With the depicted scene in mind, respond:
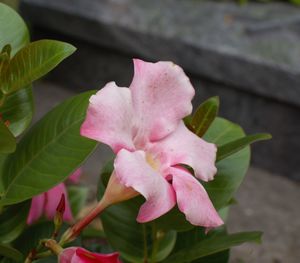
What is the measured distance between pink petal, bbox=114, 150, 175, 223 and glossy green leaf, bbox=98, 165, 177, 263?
0.25 meters

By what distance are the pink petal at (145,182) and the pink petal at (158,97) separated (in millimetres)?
56

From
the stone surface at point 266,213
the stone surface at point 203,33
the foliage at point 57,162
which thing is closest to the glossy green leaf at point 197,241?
the foliage at point 57,162

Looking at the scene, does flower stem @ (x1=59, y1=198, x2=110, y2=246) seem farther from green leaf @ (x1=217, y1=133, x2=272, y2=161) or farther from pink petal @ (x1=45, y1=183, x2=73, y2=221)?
pink petal @ (x1=45, y1=183, x2=73, y2=221)

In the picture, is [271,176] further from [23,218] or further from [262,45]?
[23,218]

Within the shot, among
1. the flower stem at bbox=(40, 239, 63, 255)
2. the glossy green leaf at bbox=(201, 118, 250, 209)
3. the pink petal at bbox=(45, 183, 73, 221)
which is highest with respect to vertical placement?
the flower stem at bbox=(40, 239, 63, 255)

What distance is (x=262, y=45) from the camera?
2719 millimetres

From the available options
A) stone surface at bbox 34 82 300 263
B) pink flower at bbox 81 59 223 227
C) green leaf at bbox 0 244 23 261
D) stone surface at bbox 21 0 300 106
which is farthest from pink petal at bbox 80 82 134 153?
stone surface at bbox 21 0 300 106

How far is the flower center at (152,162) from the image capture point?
71 cm

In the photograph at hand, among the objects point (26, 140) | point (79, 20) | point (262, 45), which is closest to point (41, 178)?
point (26, 140)

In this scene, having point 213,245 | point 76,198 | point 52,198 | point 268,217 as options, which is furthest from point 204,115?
point 268,217

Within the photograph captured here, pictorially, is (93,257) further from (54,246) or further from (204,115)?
(204,115)

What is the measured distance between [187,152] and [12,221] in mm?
297

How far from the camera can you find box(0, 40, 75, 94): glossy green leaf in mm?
761

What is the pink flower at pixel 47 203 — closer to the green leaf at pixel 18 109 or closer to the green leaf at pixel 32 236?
the green leaf at pixel 32 236
